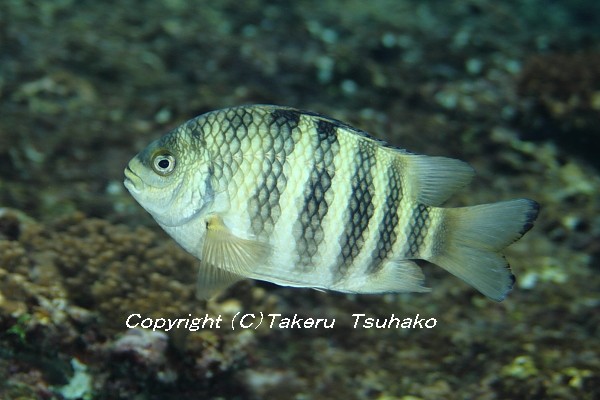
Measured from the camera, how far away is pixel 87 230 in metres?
3.77

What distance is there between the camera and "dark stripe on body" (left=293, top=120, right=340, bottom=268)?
7.04 ft

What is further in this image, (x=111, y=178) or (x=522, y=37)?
(x=522, y=37)

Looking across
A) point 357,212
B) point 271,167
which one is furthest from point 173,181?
point 357,212

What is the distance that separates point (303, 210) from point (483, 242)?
71 cm

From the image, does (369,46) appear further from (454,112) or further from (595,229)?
(595,229)

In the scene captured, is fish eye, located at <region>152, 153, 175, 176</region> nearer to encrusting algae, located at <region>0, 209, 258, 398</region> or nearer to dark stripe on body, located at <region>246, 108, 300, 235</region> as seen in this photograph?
dark stripe on body, located at <region>246, 108, 300, 235</region>

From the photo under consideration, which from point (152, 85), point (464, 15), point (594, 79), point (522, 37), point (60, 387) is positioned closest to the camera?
point (60, 387)

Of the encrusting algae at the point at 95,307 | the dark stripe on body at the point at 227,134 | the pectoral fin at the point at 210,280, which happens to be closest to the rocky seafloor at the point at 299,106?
the encrusting algae at the point at 95,307

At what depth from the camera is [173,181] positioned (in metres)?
2.17

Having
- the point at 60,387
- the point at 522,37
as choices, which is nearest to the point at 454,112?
the point at 522,37

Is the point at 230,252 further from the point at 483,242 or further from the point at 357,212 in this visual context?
the point at 483,242

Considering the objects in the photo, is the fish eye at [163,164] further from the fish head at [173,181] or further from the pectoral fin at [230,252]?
the pectoral fin at [230,252]

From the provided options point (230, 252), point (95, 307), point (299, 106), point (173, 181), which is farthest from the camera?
point (299, 106)

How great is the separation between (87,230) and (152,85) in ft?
8.16
